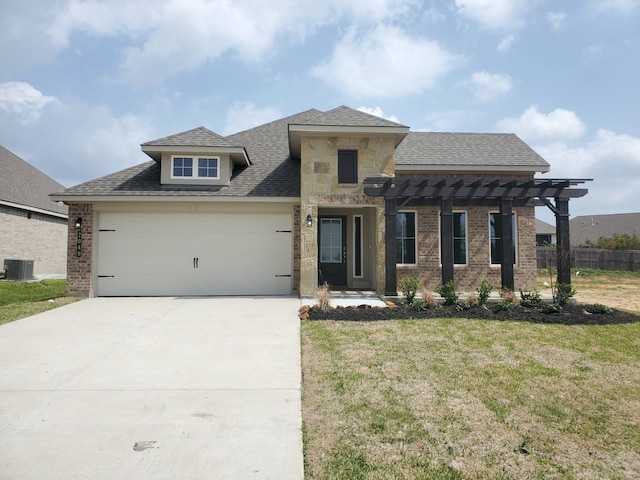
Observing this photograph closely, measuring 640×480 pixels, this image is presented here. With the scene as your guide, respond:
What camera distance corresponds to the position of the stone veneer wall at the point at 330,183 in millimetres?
10648

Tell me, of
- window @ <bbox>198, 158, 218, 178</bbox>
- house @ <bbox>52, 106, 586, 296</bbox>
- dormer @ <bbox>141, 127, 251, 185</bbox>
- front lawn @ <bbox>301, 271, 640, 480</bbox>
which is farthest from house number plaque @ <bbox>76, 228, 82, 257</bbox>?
front lawn @ <bbox>301, 271, 640, 480</bbox>

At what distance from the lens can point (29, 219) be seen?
1823cm

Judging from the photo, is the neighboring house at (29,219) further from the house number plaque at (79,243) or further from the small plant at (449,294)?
the small plant at (449,294)

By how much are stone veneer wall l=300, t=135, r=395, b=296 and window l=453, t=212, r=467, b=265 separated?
2910 mm

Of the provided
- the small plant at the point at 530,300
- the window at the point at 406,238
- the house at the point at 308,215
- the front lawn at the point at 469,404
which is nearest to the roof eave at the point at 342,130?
the house at the point at 308,215

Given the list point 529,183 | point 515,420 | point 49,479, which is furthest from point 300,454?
point 529,183

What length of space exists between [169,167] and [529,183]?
10407 millimetres

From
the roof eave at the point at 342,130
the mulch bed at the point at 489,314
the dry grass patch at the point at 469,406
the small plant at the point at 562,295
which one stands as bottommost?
the dry grass patch at the point at 469,406

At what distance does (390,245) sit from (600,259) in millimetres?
18634

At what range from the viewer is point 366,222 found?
12750 mm

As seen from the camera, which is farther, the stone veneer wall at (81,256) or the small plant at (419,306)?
the stone veneer wall at (81,256)

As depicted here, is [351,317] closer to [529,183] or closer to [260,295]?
[260,295]

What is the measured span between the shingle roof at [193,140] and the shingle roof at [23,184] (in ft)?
33.4

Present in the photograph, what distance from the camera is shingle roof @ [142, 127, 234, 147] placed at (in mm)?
11422
